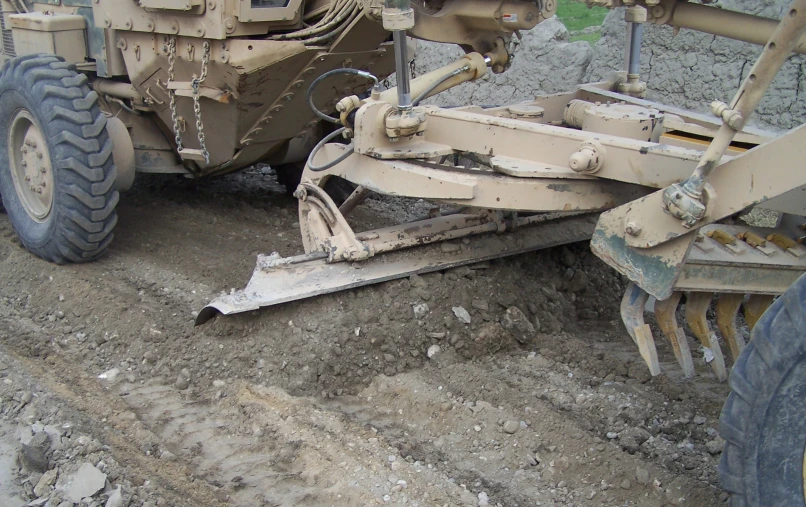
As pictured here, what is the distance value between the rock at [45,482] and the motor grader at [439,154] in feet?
3.56

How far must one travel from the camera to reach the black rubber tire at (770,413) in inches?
87.9

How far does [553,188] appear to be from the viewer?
3.43 meters

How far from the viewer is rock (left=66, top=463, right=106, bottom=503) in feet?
9.53

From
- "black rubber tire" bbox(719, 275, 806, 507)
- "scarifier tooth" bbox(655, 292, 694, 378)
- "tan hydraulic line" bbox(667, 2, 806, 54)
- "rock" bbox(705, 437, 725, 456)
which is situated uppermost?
"tan hydraulic line" bbox(667, 2, 806, 54)

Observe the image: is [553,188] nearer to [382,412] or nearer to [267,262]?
[382,412]

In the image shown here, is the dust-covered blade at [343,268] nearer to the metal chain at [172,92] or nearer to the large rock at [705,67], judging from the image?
the metal chain at [172,92]

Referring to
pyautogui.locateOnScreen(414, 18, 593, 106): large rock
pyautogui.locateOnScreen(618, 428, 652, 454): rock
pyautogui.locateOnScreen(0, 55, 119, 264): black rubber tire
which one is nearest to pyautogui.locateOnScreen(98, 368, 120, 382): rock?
pyautogui.locateOnScreen(0, 55, 119, 264): black rubber tire

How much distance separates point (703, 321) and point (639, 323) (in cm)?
29

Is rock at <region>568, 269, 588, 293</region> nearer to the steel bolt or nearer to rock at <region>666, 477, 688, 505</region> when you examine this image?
the steel bolt

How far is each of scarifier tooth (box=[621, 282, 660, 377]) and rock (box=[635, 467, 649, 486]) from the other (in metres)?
0.36

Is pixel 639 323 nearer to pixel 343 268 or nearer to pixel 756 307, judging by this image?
pixel 756 307

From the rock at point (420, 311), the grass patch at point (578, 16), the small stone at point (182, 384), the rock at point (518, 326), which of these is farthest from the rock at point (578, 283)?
the grass patch at point (578, 16)

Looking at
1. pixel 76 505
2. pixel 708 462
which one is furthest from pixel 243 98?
pixel 708 462

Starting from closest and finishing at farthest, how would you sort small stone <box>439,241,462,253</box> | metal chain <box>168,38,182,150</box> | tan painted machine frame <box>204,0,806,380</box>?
tan painted machine frame <box>204,0,806,380</box> < small stone <box>439,241,462,253</box> < metal chain <box>168,38,182,150</box>
